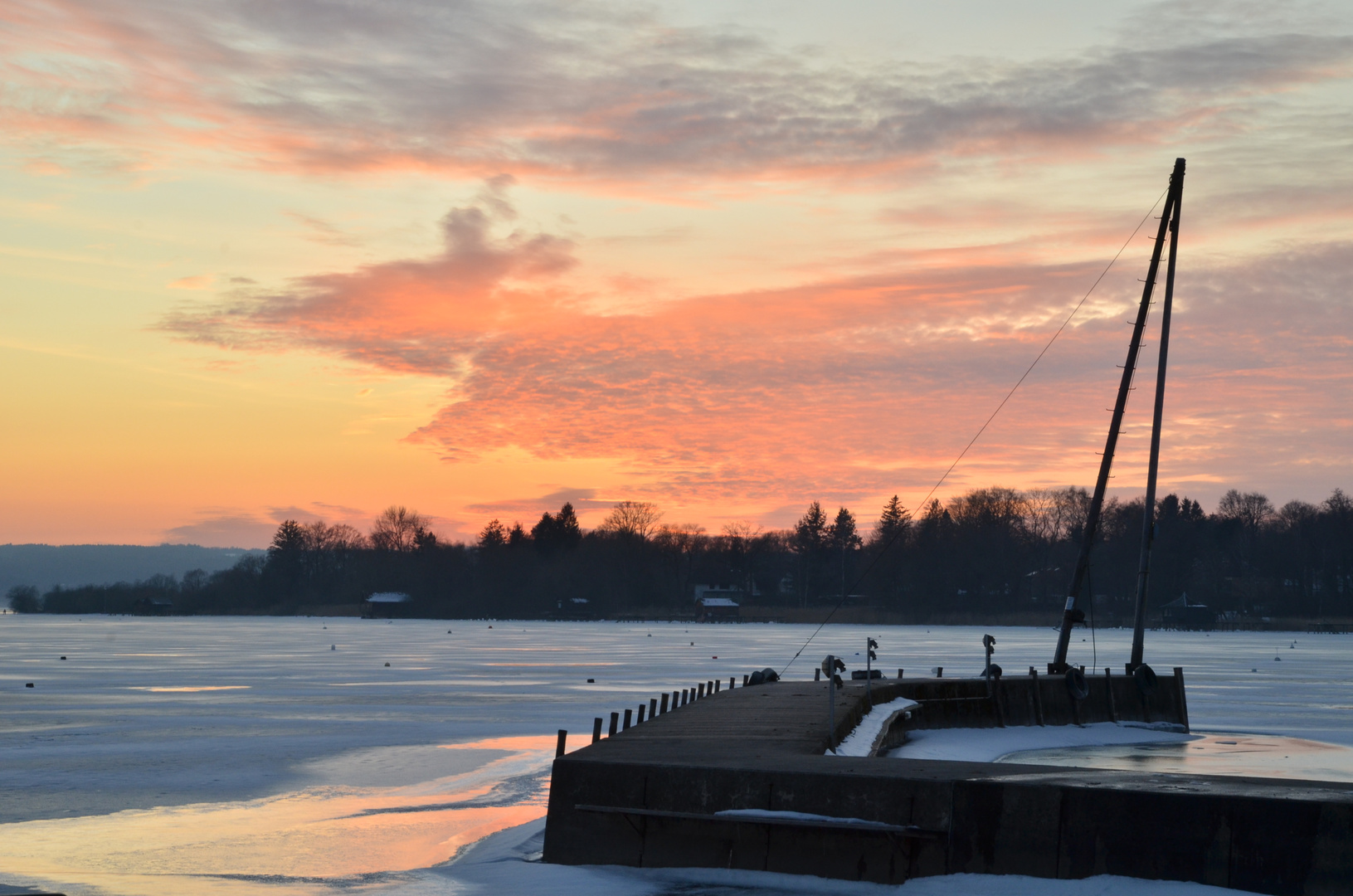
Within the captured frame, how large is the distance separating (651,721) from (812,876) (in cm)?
1058

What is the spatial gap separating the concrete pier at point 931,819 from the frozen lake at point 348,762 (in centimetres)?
33

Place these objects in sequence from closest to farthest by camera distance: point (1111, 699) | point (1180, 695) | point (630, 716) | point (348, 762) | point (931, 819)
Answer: point (931, 819)
point (348, 762)
point (630, 716)
point (1111, 699)
point (1180, 695)

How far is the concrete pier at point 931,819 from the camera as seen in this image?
12641 millimetres

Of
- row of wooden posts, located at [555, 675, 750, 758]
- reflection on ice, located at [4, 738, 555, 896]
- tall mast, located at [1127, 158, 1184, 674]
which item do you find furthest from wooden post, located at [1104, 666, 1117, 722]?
reflection on ice, located at [4, 738, 555, 896]

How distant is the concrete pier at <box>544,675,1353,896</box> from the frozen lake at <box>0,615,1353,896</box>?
0.33 meters

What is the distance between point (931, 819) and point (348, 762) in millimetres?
15033

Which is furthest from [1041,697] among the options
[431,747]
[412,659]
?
[412,659]

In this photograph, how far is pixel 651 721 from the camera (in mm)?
24969

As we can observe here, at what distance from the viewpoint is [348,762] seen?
25641 mm

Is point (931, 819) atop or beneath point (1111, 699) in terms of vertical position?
atop

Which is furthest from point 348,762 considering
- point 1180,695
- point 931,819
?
point 1180,695

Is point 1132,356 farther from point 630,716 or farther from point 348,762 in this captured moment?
point 348,762

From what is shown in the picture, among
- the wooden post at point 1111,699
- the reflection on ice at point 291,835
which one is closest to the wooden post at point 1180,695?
the wooden post at point 1111,699

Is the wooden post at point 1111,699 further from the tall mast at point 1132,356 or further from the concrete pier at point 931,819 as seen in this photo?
the concrete pier at point 931,819
